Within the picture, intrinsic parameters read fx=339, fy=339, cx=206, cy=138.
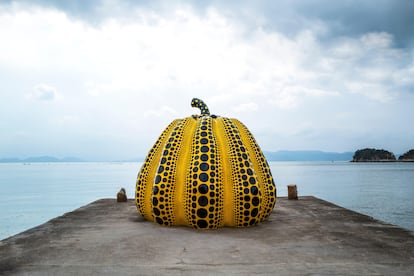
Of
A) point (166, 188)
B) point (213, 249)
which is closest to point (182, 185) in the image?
point (166, 188)

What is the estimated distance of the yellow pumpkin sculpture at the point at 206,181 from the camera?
258 inches

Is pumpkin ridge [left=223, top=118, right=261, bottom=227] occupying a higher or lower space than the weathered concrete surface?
higher

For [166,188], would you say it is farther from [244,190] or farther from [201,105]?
[201,105]

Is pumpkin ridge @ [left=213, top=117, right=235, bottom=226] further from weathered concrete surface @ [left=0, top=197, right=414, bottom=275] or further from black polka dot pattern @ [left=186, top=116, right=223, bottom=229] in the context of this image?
weathered concrete surface @ [left=0, top=197, right=414, bottom=275]

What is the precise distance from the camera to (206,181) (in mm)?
6492

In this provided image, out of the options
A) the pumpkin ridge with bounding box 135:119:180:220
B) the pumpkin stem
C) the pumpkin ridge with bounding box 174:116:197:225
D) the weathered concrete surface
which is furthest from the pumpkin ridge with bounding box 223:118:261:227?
the pumpkin stem

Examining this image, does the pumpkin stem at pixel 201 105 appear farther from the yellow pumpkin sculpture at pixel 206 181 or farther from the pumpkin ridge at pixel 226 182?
the pumpkin ridge at pixel 226 182

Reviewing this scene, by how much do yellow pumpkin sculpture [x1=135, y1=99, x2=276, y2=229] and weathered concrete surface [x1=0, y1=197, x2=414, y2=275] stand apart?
29 cm

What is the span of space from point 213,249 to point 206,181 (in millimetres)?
1537

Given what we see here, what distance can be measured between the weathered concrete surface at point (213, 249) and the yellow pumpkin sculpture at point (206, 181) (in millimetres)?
293

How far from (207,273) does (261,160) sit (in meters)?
3.73

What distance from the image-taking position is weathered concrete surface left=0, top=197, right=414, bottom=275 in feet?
14.4

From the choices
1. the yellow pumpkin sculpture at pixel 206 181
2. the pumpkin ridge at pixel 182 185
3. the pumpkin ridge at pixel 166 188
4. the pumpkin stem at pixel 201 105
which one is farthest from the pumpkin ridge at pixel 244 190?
the pumpkin stem at pixel 201 105

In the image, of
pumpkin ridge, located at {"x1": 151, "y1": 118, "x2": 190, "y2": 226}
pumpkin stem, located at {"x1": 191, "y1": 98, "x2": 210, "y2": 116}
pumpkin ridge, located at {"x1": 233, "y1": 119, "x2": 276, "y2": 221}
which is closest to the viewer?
pumpkin ridge, located at {"x1": 151, "y1": 118, "x2": 190, "y2": 226}
